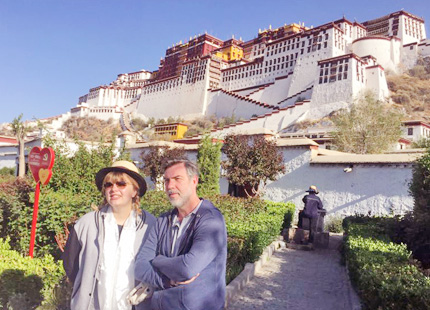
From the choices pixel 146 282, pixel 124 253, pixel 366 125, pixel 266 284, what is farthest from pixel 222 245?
pixel 366 125

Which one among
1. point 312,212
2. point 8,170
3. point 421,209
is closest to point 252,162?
point 312,212

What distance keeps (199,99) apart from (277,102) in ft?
50.7

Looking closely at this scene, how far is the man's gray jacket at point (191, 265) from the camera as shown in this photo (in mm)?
2287

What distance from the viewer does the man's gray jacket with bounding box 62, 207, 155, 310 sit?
8.43 ft

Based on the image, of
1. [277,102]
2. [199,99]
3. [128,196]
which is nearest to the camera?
[128,196]

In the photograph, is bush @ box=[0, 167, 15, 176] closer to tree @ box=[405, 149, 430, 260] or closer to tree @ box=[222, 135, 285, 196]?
tree @ box=[222, 135, 285, 196]

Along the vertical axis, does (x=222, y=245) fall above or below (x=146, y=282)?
above

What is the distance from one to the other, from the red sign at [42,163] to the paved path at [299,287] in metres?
3.43

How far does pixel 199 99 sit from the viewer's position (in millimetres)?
62812

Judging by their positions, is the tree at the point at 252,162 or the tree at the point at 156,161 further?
the tree at the point at 156,161

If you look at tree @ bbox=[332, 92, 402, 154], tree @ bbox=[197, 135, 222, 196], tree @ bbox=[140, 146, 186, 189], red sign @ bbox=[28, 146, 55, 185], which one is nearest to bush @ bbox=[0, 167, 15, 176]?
tree @ bbox=[140, 146, 186, 189]

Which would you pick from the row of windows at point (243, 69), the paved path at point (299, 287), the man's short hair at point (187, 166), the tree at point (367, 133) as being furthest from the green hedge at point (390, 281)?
the row of windows at point (243, 69)

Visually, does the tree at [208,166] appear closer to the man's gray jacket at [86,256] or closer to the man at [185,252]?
the man's gray jacket at [86,256]

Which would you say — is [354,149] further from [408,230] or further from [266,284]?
[266,284]
